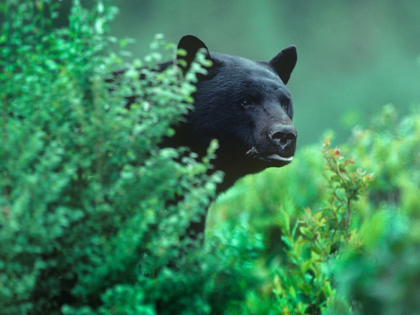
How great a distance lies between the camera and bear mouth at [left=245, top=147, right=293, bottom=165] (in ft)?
10.9

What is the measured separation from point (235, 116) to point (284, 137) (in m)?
0.39

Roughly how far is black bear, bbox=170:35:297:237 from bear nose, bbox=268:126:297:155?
0.13 ft

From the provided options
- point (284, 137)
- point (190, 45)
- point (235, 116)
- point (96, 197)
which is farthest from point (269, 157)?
point (96, 197)

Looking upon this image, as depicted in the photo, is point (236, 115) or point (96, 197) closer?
point (96, 197)

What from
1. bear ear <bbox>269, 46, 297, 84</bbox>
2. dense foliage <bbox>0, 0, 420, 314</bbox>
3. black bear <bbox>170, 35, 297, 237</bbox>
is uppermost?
bear ear <bbox>269, 46, 297, 84</bbox>

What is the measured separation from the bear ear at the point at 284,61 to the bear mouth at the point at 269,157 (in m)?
0.90

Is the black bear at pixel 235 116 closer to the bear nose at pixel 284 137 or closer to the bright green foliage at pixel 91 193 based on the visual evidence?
the bear nose at pixel 284 137

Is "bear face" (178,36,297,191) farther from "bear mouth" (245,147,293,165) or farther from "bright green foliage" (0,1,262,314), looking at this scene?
"bright green foliage" (0,1,262,314)

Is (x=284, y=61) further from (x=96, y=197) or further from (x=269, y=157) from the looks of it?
(x=96, y=197)

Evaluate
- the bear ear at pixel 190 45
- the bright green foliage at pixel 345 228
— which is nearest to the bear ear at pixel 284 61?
the bear ear at pixel 190 45

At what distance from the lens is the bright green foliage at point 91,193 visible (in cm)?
200

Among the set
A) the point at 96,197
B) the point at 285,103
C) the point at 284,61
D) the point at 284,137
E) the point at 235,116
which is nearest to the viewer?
the point at 96,197

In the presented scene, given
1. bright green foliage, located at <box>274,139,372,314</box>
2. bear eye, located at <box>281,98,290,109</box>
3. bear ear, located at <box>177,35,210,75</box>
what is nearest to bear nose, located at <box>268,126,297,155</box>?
bright green foliage, located at <box>274,139,372,314</box>

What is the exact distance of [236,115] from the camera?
352 cm
